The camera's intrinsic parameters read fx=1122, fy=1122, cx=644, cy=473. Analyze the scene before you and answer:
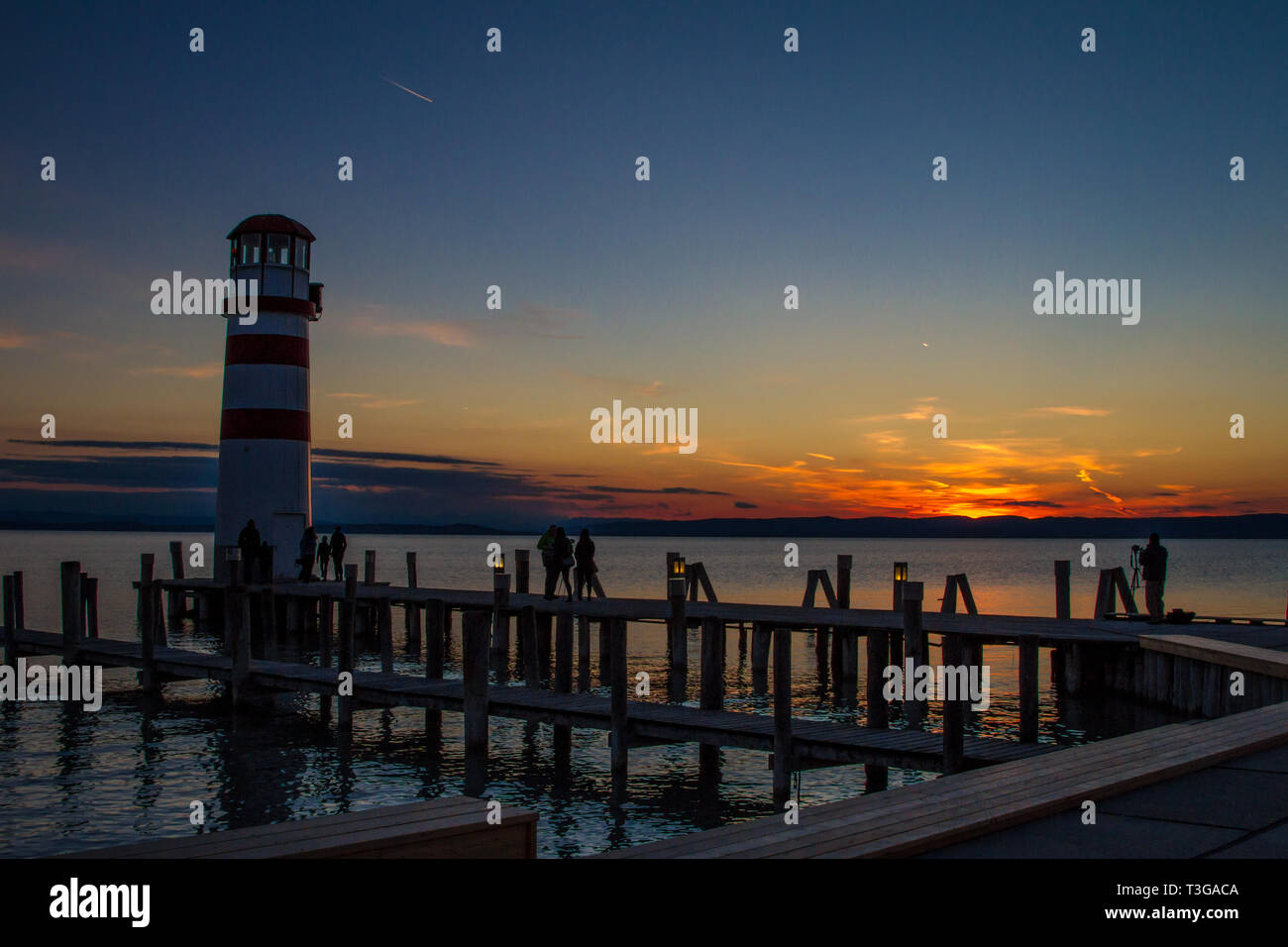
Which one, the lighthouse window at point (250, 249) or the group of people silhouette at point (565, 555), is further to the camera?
the lighthouse window at point (250, 249)

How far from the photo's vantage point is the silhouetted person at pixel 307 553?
115 feet

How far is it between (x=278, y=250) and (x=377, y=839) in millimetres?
32474

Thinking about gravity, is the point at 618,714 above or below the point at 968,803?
below

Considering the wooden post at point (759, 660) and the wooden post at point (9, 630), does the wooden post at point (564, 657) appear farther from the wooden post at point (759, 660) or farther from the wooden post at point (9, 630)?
the wooden post at point (9, 630)

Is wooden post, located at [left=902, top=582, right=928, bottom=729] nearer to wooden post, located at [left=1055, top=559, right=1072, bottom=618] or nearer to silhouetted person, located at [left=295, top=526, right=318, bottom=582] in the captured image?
wooden post, located at [left=1055, top=559, right=1072, bottom=618]

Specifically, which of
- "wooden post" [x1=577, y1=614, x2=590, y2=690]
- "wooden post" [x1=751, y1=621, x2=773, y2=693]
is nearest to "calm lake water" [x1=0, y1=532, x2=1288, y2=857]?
"wooden post" [x1=751, y1=621, x2=773, y2=693]

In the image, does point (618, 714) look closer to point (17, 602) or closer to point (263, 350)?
point (17, 602)

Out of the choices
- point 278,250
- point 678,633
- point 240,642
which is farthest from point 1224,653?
point 278,250

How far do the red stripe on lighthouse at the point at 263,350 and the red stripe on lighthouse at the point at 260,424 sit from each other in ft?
4.75

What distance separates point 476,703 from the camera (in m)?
15.5

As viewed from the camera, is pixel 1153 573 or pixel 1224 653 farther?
pixel 1153 573

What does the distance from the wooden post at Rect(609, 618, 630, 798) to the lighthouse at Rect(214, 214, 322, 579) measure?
2175 centimetres


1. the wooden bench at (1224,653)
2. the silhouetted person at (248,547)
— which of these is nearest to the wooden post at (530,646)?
the wooden bench at (1224,653)

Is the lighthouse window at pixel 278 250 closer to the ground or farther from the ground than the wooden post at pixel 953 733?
farther from the ground
